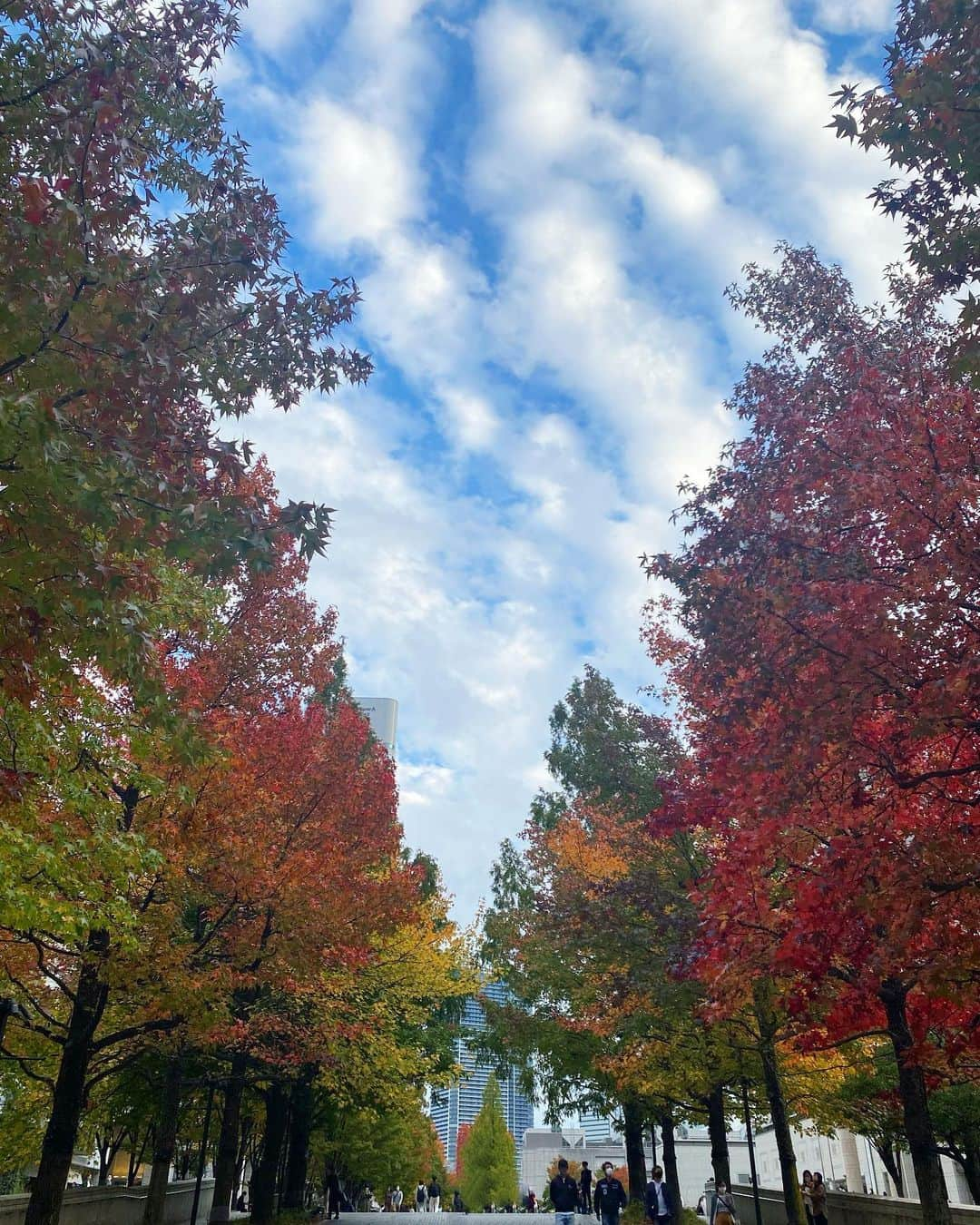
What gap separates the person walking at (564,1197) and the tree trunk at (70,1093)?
11631 millimetres

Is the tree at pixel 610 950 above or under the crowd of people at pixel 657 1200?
above

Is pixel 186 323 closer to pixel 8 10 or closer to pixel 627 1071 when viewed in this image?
pixel 8 10

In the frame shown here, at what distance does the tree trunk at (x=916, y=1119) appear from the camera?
11.1m

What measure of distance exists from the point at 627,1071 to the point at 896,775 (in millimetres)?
13414

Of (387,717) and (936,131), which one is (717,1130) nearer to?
(936,131)

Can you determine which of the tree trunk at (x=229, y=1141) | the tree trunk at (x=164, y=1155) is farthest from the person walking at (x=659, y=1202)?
the tree trunk at (x=164, y=1155)

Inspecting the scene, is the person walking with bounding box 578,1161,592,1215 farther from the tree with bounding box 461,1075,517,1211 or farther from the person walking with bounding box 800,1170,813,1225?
the tree with bounding box 461,1075,517,1211

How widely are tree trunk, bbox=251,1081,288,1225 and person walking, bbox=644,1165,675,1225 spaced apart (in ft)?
27.3

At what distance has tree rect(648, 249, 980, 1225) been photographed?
26.2ft

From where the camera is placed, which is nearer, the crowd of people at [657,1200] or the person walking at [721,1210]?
the person walking at [721,1210]

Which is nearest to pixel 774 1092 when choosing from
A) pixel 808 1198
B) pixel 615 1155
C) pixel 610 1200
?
pixel 808 1198

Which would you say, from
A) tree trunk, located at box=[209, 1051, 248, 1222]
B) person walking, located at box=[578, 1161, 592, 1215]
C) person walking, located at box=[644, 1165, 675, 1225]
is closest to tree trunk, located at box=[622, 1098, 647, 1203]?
person walking, located at box=[578, 1161, 592, 1215]

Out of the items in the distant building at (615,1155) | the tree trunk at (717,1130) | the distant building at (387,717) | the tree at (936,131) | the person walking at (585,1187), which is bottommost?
the person walking at (585,1187)

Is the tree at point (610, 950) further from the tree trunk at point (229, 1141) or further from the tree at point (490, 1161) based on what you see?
the tree at point (490, 1161)
